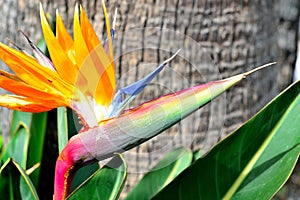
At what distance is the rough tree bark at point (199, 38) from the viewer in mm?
1542

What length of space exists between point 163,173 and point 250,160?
327 millimetres

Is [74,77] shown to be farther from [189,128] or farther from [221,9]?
[221,9]

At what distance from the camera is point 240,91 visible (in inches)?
72.4

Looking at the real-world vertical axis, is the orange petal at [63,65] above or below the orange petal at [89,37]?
below

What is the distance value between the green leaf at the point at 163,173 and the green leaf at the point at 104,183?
0.19 m

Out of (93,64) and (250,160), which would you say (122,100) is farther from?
(250,160)

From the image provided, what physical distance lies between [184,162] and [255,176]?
11.3 inches

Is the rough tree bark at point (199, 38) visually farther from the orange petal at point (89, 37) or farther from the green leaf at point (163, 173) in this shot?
the orange petal at point (89, 37)

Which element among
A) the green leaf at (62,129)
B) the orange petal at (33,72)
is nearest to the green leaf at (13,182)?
the green leaf at (62,129)

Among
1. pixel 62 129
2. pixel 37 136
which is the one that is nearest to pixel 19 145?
pixel 37 136

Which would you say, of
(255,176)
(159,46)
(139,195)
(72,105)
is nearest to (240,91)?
(159,46)

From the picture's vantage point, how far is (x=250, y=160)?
1162mm

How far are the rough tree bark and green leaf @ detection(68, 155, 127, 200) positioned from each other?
0.72 ft

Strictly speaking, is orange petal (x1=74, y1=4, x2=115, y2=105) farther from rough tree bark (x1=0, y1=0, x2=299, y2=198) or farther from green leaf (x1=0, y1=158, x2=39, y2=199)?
rough tree bark (x1=0, y1=0, x2=299, y2=198)
